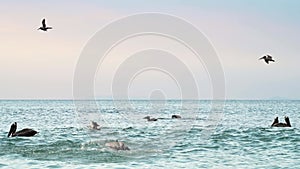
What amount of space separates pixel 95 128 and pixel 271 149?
52.6ft

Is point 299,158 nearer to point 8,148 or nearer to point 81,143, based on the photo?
point 81,143

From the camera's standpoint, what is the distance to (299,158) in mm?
21219

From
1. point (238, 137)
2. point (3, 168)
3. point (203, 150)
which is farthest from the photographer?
point (238, 137)

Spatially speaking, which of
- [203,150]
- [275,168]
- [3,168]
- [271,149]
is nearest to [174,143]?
[203,150]

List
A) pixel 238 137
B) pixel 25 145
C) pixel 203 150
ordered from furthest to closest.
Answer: pixel 238 137, pixel 25 145, pixel 203 150

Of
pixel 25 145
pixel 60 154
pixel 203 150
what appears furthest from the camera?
pixel 25 145

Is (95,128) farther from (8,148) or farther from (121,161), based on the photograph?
(121,161)

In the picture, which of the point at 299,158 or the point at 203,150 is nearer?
Answer: the point at 299,158

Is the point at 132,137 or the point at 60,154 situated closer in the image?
the point at 60,154

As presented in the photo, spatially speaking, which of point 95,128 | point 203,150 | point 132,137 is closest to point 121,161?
point 203,150

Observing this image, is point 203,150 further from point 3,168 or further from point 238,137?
point 3,168

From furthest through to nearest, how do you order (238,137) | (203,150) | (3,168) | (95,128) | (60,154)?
(95,128), (238,137), (203,150), (60,154), (3,168)

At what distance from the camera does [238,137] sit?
1196 inches

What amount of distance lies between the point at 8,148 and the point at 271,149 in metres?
12.3
